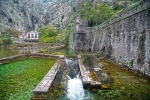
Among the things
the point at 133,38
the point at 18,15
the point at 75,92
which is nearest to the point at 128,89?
the point at 75,92

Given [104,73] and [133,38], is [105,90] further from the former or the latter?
[133,38]

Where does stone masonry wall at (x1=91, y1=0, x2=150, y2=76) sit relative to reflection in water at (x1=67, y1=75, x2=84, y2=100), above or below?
above

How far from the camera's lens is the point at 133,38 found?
19.3 metres

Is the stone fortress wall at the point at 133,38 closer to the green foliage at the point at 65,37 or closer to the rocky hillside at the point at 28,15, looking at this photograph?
the green foliage at the point at 65,37

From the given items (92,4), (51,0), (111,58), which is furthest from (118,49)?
(51,0)

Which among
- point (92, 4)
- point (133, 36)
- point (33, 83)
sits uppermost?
point (92, 4)

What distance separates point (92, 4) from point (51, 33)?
1740 inches

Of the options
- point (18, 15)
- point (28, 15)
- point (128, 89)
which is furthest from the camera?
point (28, 15)

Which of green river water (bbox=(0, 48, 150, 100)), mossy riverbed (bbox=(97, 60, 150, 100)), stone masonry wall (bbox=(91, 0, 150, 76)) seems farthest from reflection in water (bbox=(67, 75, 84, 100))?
stone masonry wall (bbox=(91, 0, 150, 76))

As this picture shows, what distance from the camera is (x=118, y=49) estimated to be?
2480cm

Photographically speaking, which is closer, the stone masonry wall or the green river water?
the green river water

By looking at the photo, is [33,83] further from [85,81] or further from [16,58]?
[16,58]

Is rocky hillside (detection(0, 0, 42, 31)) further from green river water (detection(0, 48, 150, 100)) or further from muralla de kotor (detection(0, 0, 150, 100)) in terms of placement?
green river water (detection(0, 48, 150, 100))

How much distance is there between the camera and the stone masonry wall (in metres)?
16.1
